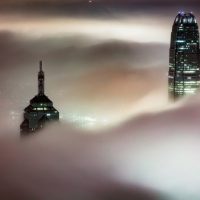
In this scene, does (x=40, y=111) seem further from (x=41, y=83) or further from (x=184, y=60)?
(x=184, y=60)

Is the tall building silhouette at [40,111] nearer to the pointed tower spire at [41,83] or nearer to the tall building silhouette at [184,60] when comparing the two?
the pointed tower spire at [41,83]

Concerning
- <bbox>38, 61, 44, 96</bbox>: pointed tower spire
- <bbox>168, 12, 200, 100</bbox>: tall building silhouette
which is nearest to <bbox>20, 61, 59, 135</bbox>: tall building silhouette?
<bbox>38, 61, 44, 96</bbox>: pointed tower spire

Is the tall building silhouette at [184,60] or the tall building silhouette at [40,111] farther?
the tall building silhouette at [184,60]

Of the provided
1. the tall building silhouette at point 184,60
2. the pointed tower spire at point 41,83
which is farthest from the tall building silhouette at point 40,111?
the tall building silhouette at point 184,60

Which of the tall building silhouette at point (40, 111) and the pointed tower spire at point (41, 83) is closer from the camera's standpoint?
the tall building silhouette at point (40, 111)

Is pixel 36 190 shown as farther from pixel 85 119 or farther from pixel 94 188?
pixel 85 119

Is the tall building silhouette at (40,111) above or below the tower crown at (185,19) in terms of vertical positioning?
below

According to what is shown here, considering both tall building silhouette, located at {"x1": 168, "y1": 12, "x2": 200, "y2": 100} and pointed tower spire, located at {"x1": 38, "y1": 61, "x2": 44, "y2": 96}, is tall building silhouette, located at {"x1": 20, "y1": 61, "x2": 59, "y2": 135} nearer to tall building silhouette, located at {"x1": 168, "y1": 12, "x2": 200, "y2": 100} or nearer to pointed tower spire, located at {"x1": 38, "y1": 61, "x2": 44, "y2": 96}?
pointed tower spire, located at {"x1": 38, "y1": 61, "x2": 44, "y2": 96}
